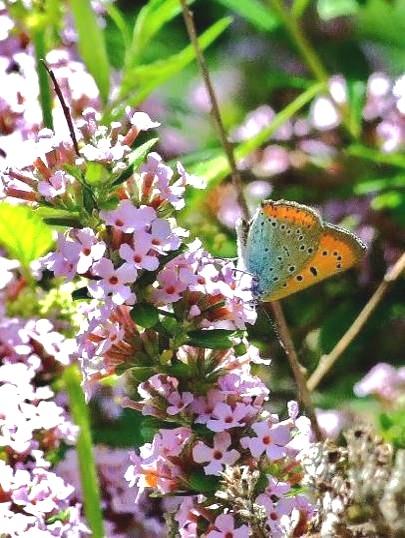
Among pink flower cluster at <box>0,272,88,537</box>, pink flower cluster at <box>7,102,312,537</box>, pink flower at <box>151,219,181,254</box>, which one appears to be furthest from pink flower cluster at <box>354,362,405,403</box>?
pink flower at <box>151,219,181,254</box>

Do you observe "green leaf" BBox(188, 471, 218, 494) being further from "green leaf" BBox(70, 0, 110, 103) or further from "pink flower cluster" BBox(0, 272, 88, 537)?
"green leaf" BBox(70, 0, 110, 103)

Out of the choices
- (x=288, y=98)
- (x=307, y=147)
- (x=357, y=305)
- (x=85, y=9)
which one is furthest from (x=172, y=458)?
(x=288, y=98)

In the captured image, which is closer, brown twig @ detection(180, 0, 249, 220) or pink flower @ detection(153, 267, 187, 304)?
pink flower @ detection(153, 267, 187, 304)

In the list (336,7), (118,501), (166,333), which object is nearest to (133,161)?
(166,333)

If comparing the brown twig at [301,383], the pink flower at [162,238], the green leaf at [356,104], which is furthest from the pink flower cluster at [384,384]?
the pink flower at [162,238]

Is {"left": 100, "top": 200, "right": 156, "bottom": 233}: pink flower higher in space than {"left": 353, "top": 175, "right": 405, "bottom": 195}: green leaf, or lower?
higher
